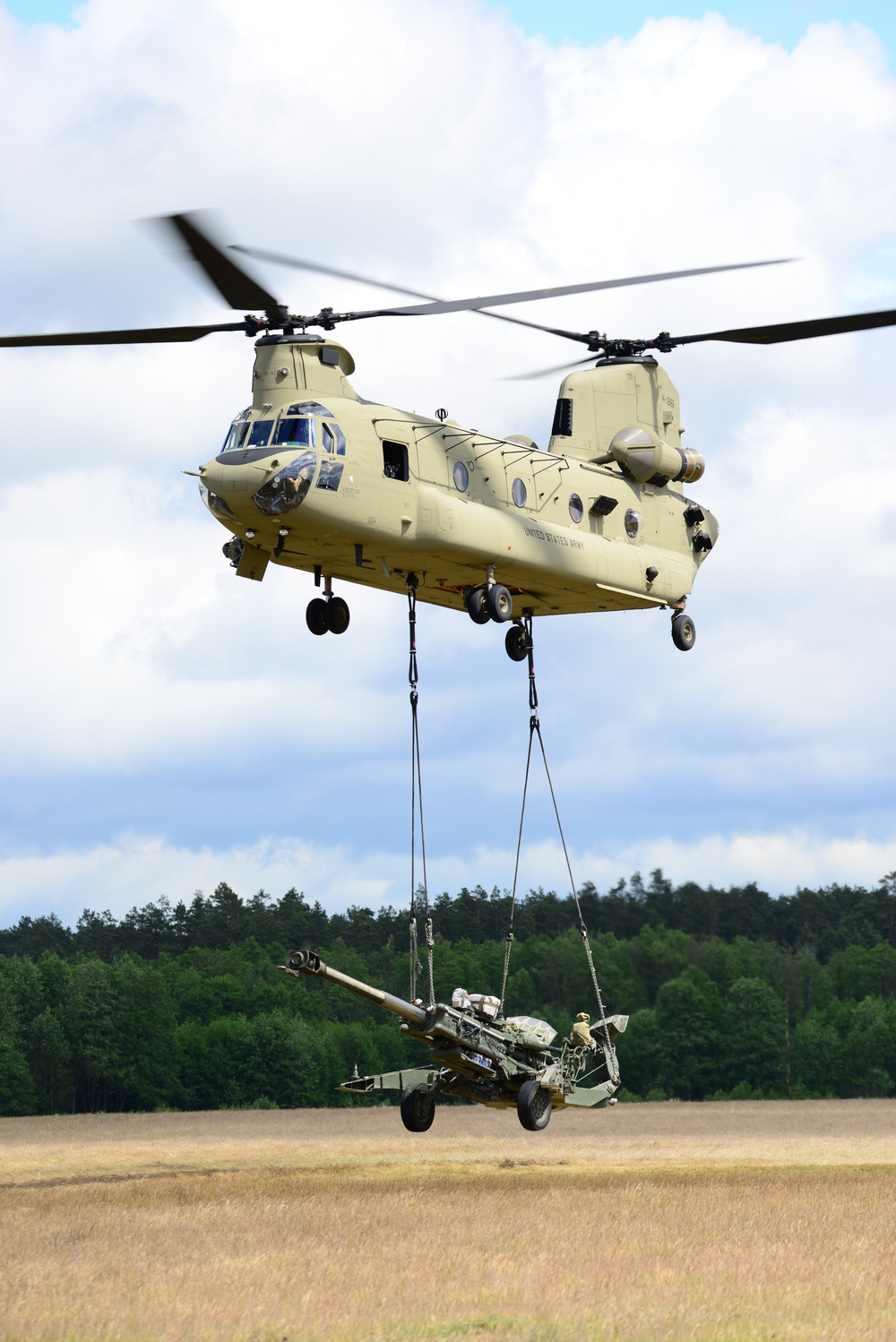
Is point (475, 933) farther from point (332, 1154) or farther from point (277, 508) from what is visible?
point (277, 508)

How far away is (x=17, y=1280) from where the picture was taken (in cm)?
1922

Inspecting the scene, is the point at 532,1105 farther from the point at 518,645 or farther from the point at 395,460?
the point at 395,460

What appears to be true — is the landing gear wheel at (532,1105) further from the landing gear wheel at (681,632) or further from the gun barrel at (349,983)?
the landing gear wheel at (681,632)

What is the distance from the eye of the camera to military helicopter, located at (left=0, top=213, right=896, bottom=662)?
25172 mm

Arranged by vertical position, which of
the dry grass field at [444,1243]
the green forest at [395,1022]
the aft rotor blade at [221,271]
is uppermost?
the aft rotor blade at [221,271]

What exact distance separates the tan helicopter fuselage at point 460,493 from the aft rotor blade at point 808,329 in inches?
129

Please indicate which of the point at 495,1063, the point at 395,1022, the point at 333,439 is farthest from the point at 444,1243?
the point at 395,1022

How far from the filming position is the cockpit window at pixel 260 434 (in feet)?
83.1

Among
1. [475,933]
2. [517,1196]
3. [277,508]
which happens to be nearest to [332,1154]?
[517,1196]

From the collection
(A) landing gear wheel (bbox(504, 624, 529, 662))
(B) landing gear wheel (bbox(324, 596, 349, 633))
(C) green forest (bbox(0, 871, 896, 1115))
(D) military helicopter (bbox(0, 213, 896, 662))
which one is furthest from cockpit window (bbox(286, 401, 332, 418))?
(C) green forest (bbox(0, 871, 896, 1115))

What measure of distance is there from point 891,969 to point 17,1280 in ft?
220

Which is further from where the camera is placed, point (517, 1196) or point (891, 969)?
point (891, 969)

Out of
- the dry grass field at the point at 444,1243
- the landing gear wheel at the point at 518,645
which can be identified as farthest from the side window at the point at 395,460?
the dry grass field at the point at 444,1243

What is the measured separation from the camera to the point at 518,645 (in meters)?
30.9
